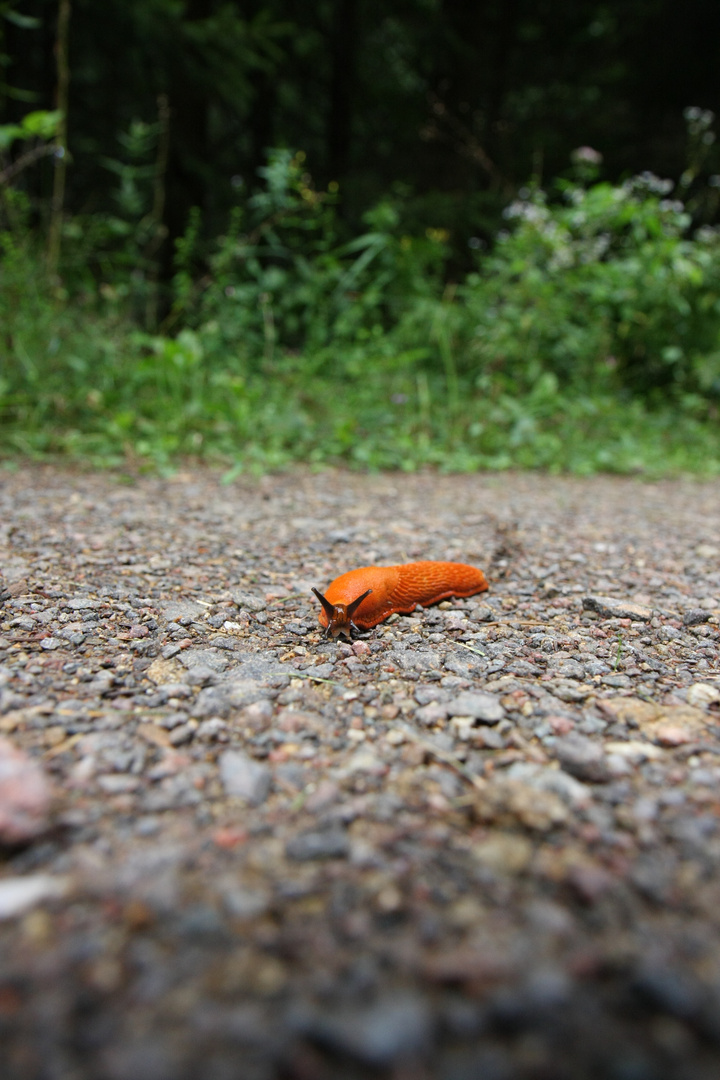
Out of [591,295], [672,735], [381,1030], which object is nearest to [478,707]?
[672,735]

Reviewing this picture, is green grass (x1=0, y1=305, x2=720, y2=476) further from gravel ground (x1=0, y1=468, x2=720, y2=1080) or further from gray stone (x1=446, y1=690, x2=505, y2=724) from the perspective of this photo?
gray stone (x1=446, y1=690, x2=505, y2=724)

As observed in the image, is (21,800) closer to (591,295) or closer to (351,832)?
(351,832)

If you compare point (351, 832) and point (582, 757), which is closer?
point (351, 832)

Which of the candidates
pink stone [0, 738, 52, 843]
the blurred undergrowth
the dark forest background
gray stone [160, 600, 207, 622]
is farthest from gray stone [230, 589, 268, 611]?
the dark forest background

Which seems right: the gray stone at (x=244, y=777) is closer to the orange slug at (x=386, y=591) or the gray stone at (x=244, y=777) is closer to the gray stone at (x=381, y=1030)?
the gray stone at (x=381, y=1030)

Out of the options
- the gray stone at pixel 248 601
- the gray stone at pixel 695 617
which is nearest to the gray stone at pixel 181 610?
the gray stone at pixel 248 601

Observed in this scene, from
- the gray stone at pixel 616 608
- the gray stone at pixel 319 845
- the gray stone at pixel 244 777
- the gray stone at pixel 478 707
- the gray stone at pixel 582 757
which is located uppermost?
the gray stone at pixel 616 608

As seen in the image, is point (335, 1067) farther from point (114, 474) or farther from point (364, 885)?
point (114, 474)

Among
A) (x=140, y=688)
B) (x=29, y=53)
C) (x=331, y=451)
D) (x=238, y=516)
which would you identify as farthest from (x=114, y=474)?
(x=29, y=53)
